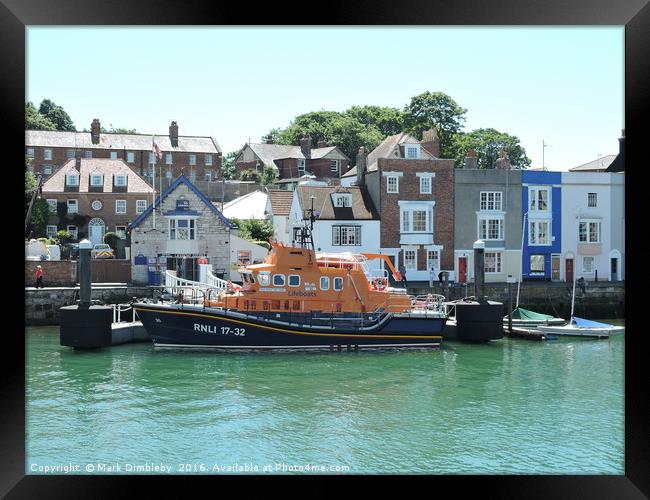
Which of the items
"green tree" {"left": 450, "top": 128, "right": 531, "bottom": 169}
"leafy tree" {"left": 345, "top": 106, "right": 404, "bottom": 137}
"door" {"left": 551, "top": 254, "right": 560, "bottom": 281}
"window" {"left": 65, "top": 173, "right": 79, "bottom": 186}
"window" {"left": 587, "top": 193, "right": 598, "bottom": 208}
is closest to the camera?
"door" {"left": 551, "top": 254, "right": 560, "bottom": 281}

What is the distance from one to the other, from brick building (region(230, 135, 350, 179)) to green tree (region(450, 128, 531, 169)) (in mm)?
7898

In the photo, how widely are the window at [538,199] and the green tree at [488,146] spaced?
1418 cm

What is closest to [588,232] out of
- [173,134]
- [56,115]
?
[173,134]

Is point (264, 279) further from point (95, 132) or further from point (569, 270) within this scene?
point (95, 132)

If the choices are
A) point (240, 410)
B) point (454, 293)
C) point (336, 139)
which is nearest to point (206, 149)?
point (336, 139)

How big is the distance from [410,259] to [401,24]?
79.0 ft

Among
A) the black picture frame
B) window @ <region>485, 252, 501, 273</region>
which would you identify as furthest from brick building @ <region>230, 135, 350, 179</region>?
the black picture frame

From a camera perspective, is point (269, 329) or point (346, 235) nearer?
point (269, 329)

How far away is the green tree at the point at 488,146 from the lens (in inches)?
1822

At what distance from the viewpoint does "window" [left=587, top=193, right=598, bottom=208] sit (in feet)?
105

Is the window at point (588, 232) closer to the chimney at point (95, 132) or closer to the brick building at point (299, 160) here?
the brick building at point (299, 160)

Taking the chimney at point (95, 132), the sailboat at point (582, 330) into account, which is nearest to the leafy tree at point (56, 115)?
the chimney at point (95, 132)

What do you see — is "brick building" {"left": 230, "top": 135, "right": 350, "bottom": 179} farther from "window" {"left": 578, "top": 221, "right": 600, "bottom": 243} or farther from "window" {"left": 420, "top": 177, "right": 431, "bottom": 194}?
"window" {"left": 578, "top": 221, "right": 600, "bottom": 243}

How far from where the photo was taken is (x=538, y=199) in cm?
3191
